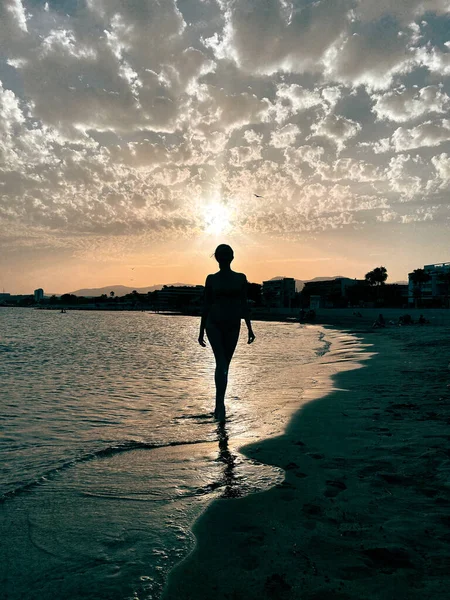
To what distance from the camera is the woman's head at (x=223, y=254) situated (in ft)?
22.7

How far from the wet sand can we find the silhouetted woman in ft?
5.01

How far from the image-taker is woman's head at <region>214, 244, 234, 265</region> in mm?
6934

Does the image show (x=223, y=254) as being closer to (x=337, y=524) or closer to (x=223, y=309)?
(x=223, y=309)

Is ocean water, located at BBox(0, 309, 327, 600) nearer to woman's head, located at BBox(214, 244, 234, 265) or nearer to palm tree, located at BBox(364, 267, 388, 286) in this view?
woman's head, located at BBox(214, 244, 234, 265)

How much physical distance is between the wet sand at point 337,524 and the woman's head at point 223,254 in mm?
2913

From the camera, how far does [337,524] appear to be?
10.2 ft

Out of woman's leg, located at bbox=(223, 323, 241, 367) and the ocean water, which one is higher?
woman's leg, located at bbox=(223, 323, 241, 367)

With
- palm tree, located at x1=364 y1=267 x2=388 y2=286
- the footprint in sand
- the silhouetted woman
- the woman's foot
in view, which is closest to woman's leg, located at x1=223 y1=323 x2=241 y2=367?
the silhouetted woman

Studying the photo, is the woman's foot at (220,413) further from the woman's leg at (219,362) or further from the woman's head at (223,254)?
the woman's head at (223,254)

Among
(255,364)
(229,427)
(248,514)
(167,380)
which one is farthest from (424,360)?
(248,514)

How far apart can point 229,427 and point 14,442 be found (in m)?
3.13

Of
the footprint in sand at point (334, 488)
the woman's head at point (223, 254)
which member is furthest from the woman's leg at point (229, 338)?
the footprint in sand at point (334, 488)

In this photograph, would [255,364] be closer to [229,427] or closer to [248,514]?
[229,427]

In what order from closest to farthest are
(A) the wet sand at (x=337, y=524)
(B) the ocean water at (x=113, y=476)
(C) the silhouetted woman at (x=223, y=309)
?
(A) the wet sand at (x=337, y=524) < (B) the ocean water at (x=113, y=476) < (C) the silhouetted woman at (x=223, y=309)
